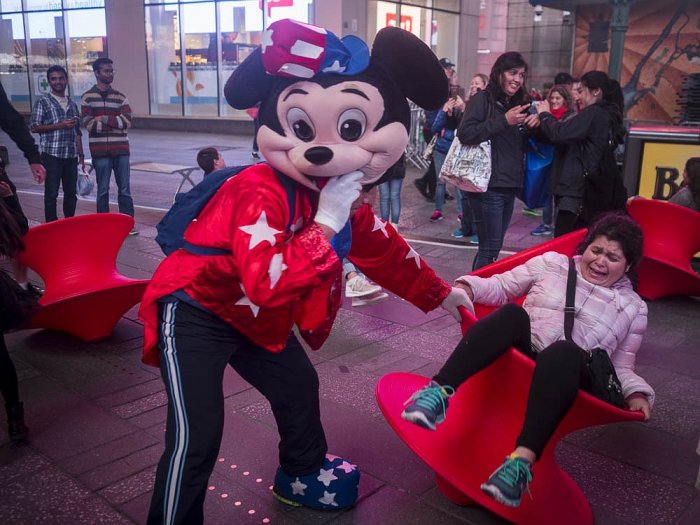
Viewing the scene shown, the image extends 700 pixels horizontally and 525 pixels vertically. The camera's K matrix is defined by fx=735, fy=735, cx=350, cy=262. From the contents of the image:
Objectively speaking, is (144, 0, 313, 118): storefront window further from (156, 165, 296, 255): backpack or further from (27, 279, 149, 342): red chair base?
(156, 165, 296, 255): backpack

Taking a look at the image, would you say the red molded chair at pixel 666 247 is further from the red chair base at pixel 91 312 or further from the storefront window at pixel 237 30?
the storefront window at pixel 237 30

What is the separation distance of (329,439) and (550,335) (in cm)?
115

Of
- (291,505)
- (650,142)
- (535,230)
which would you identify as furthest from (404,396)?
(535,230)

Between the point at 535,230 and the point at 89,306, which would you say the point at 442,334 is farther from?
the point at 535,230

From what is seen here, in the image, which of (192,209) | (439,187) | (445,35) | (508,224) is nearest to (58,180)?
(439,187)

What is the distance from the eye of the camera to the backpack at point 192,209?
2.42 meters

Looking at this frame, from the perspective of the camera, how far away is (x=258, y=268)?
2139mm

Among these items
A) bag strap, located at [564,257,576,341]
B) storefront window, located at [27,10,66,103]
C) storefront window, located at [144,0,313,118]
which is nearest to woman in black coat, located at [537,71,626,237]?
bag strap, located at [564,257,576,341]

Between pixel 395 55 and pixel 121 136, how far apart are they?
20.7ft

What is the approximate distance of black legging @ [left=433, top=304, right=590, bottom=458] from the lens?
100 inches

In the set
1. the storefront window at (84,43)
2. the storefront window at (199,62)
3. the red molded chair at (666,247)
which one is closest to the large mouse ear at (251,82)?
the red molded chair at (666,247)

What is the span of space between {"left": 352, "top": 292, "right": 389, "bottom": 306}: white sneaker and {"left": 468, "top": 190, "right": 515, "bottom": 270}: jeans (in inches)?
32.5

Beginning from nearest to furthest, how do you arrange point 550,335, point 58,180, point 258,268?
1. point 258,268
2. point 550,335
3. point 58,180

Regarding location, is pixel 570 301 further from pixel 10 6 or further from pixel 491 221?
pixel 10 6
